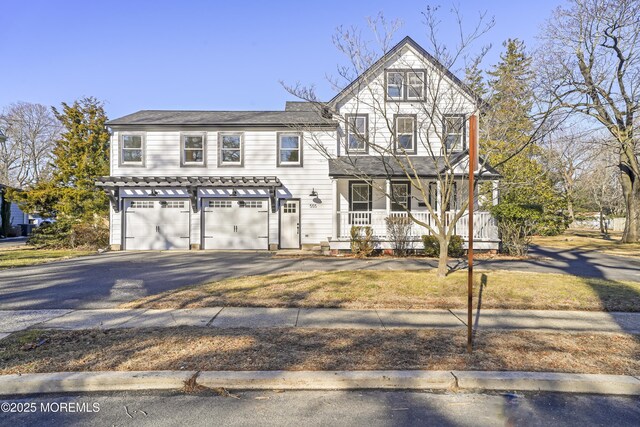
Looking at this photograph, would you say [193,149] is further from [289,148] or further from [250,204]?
[289,148]

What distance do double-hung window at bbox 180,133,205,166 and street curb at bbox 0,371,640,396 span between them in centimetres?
1488

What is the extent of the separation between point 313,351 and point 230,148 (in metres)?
14.8

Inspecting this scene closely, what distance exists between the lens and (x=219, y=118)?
1859 cm

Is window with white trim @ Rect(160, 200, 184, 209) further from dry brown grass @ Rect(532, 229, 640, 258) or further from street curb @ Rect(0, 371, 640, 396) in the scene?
dry brown grass @ Rect(532, 229, 640, 258)

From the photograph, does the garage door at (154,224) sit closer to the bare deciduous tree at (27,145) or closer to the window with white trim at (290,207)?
the window with white trim at (290,207)

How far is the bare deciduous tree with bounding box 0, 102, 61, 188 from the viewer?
140 ft

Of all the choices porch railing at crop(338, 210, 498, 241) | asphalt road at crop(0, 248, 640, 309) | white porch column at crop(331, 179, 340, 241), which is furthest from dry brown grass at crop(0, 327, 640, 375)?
white porch column at crop(331, 179, 340, 241)

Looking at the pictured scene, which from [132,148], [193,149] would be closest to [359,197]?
[193,149]

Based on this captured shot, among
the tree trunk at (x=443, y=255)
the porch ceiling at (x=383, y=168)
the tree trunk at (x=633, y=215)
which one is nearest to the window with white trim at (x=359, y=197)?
the porch ceiling at (x=383, y=168)

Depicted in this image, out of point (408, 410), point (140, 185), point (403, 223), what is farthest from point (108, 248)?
point (408, 410)

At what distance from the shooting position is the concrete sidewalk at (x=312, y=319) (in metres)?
5.83

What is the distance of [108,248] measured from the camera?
57.4 ft

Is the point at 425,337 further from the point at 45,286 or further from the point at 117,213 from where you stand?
the point at 117,213

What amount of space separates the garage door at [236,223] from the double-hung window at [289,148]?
221 cm
